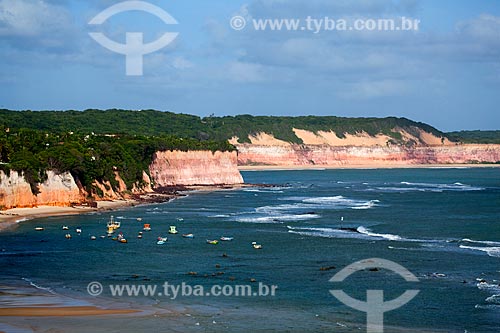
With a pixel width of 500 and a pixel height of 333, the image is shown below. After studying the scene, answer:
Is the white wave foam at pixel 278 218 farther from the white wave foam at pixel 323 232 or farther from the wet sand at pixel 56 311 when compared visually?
the wet sand at pixel 56 311

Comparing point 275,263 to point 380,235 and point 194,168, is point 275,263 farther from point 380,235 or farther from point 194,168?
point 194,168

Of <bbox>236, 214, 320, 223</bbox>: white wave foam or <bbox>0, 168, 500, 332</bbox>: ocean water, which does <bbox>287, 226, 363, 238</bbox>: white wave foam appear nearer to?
<bbox>0, 168, 500, 332</bbox>: ocean water

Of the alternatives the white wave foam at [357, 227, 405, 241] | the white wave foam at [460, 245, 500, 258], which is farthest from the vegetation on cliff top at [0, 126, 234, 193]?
the white wave foam at [460, 245, 500, 258]

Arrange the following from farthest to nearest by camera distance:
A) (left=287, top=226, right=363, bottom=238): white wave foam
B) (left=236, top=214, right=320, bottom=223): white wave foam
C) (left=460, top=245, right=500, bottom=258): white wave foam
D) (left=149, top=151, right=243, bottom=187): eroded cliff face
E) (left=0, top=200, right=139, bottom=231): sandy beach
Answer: (left=149, top=151, right=243, bottom=187): eroded cliff face < (left=236, top=214, right=320, bottom=223): white wave foam < (left=0, top=200, right=139, bottom=231): sandy beach < (left=287, top=226, right=363, bottom=238): white wave foam < (left=460, top=245, right=500, bottom=258): white wave foam

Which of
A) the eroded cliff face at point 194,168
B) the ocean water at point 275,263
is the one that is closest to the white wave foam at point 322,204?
the ocean water at point 275,263

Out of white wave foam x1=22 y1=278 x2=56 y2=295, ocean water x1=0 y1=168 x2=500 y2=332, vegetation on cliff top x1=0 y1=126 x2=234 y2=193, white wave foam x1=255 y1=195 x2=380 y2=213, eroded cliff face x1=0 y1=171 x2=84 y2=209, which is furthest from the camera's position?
white wave foam x1=255 y1=195 x2=380 y2=213

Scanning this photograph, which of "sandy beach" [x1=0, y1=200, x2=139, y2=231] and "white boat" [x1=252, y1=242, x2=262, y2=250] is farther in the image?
"sandy beach" [x1=0, y1=200, x2=139, y2=231]

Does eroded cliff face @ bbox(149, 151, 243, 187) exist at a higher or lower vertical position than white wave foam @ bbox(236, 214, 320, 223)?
higher
